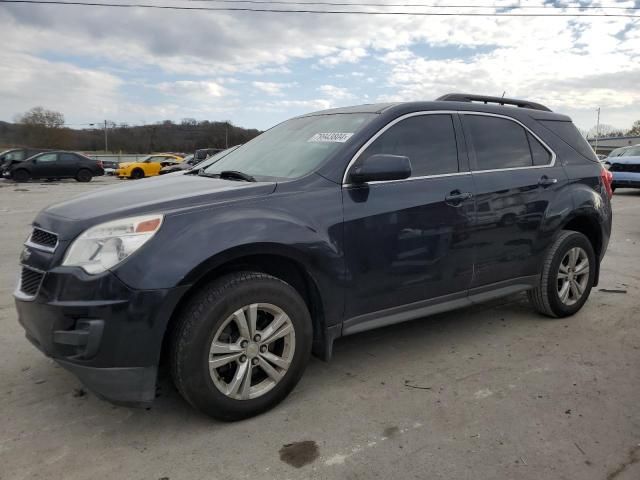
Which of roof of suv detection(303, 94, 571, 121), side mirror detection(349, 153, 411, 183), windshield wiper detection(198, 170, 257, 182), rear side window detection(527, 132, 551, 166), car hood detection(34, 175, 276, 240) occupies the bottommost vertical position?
car hood detection(34, 175, 276, 240)

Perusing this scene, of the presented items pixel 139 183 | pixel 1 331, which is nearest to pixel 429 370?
pixel 139 183

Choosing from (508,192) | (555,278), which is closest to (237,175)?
(508,192)

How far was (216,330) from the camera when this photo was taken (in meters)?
2.62

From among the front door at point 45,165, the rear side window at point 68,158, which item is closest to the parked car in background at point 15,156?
the front door at point 45,165

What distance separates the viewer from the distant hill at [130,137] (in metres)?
61.3

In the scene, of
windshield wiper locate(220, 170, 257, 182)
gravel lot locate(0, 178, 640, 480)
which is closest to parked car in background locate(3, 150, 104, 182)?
gravel lot locate(0, 178, 640, 480)

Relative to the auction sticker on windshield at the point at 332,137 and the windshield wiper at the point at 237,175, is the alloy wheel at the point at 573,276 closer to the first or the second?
the auction sticker on windshield at the point at 332,137

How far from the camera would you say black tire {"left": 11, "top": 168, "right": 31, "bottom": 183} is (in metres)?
22.7

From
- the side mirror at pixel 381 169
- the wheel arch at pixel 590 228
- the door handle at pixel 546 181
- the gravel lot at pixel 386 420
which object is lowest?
the gravel lot at pixel 386 420

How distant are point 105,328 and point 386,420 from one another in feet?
5.05

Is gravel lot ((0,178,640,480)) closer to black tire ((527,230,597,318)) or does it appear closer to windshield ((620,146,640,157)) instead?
black tire ((527,230,597,318))

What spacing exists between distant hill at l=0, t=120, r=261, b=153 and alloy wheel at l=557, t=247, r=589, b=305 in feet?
169

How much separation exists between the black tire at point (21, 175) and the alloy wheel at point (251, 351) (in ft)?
78.4

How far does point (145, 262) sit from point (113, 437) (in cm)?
97
